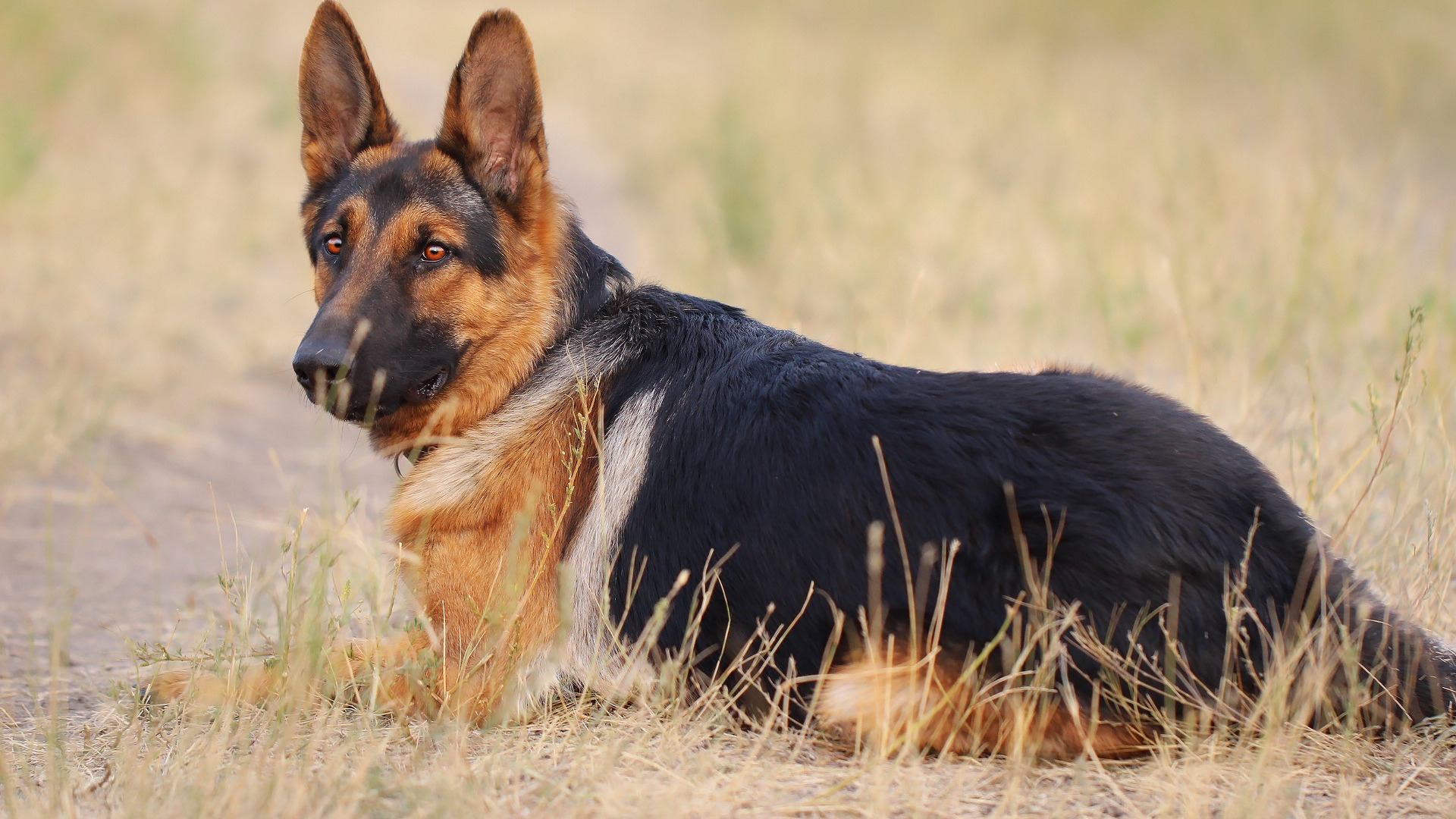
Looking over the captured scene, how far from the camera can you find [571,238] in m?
3.57

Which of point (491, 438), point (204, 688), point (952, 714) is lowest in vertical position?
point (204, 688)

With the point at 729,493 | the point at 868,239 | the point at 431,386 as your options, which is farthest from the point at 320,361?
the point at 868,239

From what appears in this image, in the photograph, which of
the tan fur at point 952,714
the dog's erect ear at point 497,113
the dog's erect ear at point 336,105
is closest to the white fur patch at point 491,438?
the dog's erect ear at point 497,113

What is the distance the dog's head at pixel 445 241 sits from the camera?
10.6 feet

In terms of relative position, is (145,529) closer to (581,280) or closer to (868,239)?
(581,280)

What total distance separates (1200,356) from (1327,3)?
907 centimetres

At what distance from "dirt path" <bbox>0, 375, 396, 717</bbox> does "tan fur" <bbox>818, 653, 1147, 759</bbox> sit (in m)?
1.46

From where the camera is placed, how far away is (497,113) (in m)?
3.44

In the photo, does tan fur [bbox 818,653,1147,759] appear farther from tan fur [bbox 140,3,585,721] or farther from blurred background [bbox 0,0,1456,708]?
blurred background [bbox 0,0,1456,708]

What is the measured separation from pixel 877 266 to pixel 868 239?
701 millimetres

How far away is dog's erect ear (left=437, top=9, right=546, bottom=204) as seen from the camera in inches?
129

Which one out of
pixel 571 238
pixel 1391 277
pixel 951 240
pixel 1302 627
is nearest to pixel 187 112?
pixel 951 240

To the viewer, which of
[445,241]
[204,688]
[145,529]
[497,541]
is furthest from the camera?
[145,529]

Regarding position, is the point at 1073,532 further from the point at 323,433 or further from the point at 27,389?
the point at 27,389
